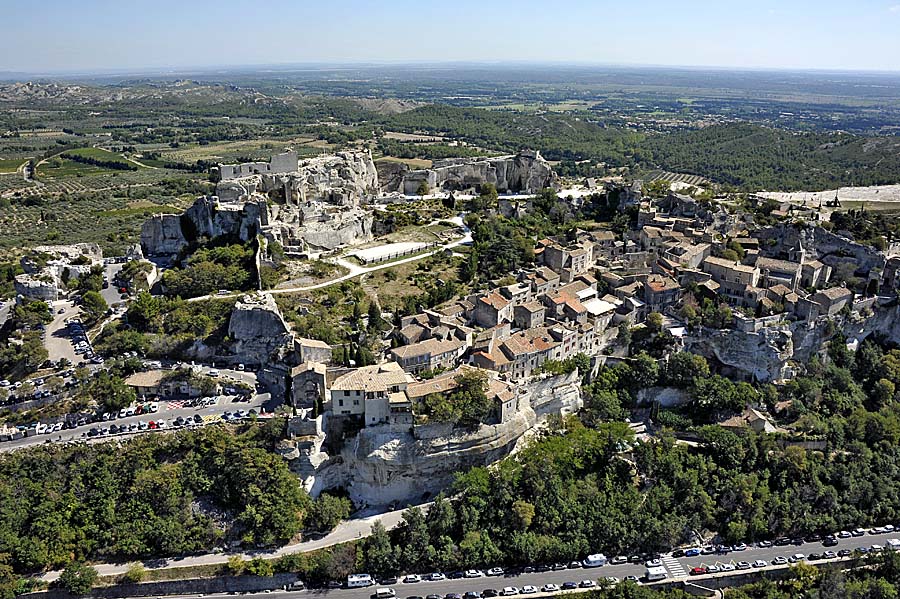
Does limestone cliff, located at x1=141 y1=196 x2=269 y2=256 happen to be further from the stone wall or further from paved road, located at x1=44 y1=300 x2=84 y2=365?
the stone wall

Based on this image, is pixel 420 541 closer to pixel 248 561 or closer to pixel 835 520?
pixel 248 561

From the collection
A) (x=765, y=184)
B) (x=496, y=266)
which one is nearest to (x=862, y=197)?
(x=765, y=184)

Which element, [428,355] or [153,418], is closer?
[153,418]

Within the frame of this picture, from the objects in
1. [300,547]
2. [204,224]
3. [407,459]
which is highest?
[204,224]

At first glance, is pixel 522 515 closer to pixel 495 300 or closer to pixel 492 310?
pixel 492 310

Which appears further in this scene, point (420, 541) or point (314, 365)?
point (314, 365)

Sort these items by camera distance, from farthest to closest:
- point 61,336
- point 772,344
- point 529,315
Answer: point 61,336 < point 529,315 < point 772,344

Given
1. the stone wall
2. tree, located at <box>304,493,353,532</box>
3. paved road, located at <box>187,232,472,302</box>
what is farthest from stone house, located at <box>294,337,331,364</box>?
the stone wall

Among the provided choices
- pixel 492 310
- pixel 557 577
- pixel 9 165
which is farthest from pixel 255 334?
pixel 9 165
